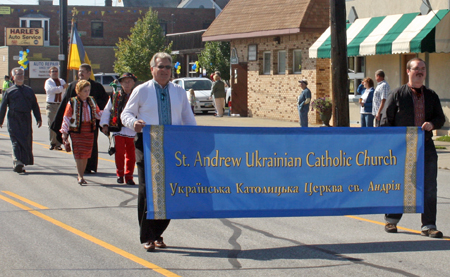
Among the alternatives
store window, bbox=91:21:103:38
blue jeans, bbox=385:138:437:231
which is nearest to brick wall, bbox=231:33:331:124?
blue jeans, bbox=385:138:437:231

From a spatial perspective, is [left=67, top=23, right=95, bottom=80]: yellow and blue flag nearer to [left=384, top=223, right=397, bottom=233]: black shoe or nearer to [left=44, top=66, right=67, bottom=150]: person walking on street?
[left=44, top=66, right=67, bottom=150]: person walking on street

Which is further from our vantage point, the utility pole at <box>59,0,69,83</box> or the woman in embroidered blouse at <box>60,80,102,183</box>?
the utility pole at <box>59,0,69,83</box>

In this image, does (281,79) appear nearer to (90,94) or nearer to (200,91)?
(200,91)

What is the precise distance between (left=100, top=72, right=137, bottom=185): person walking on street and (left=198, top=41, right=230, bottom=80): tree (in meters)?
31.3

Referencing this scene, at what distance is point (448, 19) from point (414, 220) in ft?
36.8

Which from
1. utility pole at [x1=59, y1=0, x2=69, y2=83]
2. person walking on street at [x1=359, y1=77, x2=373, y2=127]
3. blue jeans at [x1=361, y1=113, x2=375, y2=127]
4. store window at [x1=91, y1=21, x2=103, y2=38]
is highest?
store window at [x1=91, y1=21, x2=103, y2=38]

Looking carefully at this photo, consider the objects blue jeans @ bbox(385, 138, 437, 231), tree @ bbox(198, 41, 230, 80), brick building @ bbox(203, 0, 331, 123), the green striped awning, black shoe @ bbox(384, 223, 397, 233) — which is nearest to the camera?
blue jeans @ bbox(385, 138, 437, 231)

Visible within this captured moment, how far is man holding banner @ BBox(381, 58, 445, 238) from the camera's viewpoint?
7116 mm

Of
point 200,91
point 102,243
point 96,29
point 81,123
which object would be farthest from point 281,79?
point 96,29

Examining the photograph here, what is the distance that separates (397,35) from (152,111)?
13866 mm

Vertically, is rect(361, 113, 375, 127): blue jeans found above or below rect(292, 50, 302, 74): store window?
below

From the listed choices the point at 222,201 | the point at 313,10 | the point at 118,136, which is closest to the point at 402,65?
the point at 313,10

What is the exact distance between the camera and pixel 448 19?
18000 millimetres

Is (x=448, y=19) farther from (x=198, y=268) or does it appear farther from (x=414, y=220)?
(x=198, y=268)
